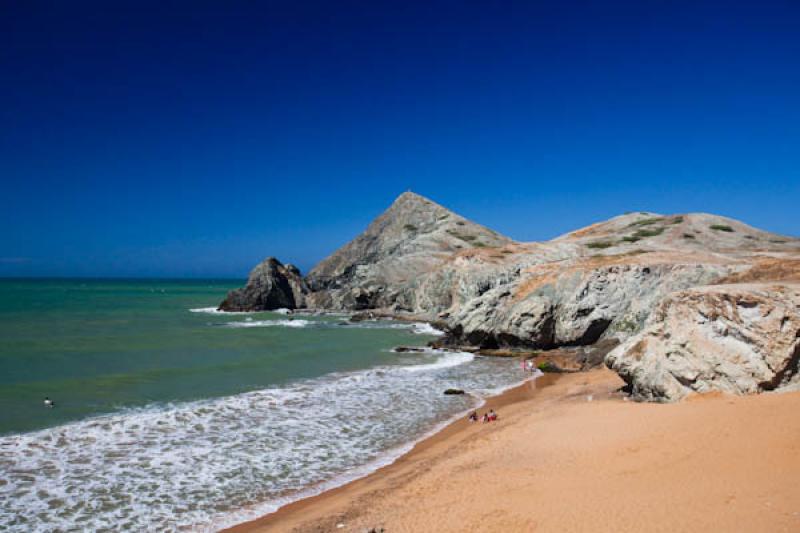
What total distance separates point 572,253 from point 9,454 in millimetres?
53655

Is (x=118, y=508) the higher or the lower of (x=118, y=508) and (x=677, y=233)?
the lower

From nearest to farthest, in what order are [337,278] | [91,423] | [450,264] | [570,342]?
[91,423]
[570,342]
[450,264]
[337,278]

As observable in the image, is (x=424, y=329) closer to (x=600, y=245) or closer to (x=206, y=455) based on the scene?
(x=600, y=245)

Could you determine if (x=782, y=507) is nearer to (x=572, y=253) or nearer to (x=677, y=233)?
(x=572, y=253)

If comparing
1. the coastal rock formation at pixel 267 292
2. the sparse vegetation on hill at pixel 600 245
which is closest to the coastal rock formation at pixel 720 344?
the sparse vegetation on hill at pixel 600 245

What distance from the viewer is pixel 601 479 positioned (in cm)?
1022

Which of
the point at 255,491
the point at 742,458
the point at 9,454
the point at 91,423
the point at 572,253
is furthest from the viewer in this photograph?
the point at 572,253

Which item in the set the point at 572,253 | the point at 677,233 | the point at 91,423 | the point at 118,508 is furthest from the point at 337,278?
the point at 118,508

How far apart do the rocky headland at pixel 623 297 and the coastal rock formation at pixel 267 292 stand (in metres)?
0.18

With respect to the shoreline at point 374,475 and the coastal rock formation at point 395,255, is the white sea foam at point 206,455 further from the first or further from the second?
the coastal rock formation at point 395,255

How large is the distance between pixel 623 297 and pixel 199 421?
26.3m

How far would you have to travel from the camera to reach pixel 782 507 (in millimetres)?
7953

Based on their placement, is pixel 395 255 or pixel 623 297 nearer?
pixel 623 297

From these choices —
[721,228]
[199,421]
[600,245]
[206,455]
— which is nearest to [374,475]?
[206,455]
